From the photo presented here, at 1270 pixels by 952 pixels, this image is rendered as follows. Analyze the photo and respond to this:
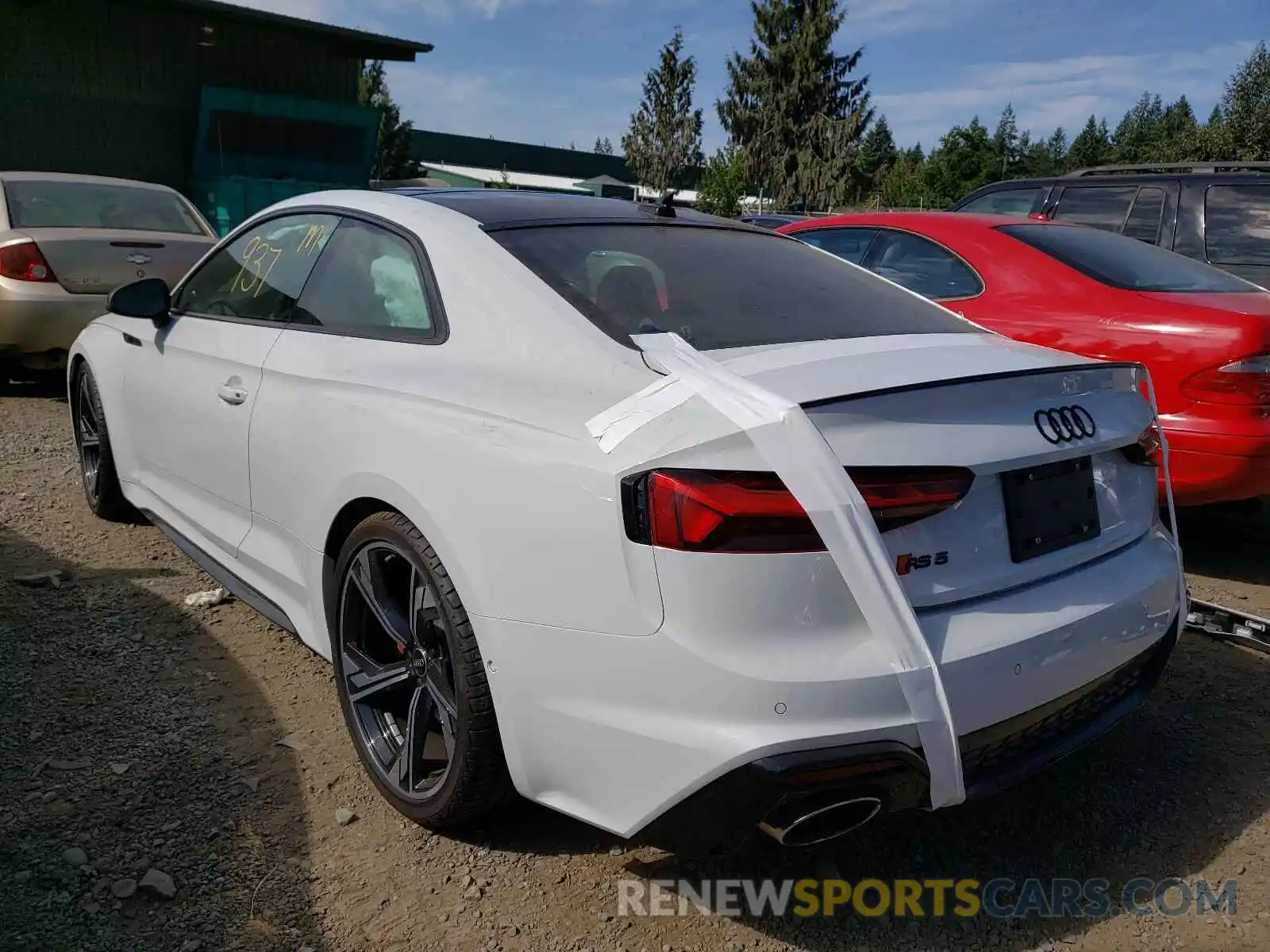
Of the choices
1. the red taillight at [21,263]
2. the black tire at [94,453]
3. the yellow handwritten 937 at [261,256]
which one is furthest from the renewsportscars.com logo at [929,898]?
the red taillight at [21,263]

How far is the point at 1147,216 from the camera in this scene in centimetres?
655

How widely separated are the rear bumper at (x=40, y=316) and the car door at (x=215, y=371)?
10.1 feet

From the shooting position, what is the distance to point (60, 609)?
3594 millimetres

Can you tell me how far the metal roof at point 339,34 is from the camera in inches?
636

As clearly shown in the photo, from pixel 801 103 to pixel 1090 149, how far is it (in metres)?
41.6

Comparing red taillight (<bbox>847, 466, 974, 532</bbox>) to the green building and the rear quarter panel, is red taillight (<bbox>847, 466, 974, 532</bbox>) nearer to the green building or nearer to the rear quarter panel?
the rear quarter panel

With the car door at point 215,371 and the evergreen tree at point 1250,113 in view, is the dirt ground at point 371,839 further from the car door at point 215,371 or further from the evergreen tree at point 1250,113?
the evergreen tree at point 1250,113

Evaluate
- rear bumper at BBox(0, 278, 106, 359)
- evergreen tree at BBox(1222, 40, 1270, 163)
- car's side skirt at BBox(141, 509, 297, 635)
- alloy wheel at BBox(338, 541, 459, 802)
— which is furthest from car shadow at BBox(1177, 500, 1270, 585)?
evergreen tree at BBox(1222, 40, 1270, 163)

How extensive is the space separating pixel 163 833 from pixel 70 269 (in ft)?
17.6

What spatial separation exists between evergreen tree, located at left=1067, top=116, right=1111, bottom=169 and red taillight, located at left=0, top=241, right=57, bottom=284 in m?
75.0

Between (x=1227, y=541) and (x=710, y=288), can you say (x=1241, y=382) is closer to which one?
(x=1227, y=541)

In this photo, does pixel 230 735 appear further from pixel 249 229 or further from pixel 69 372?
pixel 69 372

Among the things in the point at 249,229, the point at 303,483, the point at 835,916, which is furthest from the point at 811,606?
the point at 249,229

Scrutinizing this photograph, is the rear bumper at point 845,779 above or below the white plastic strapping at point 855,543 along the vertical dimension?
below
